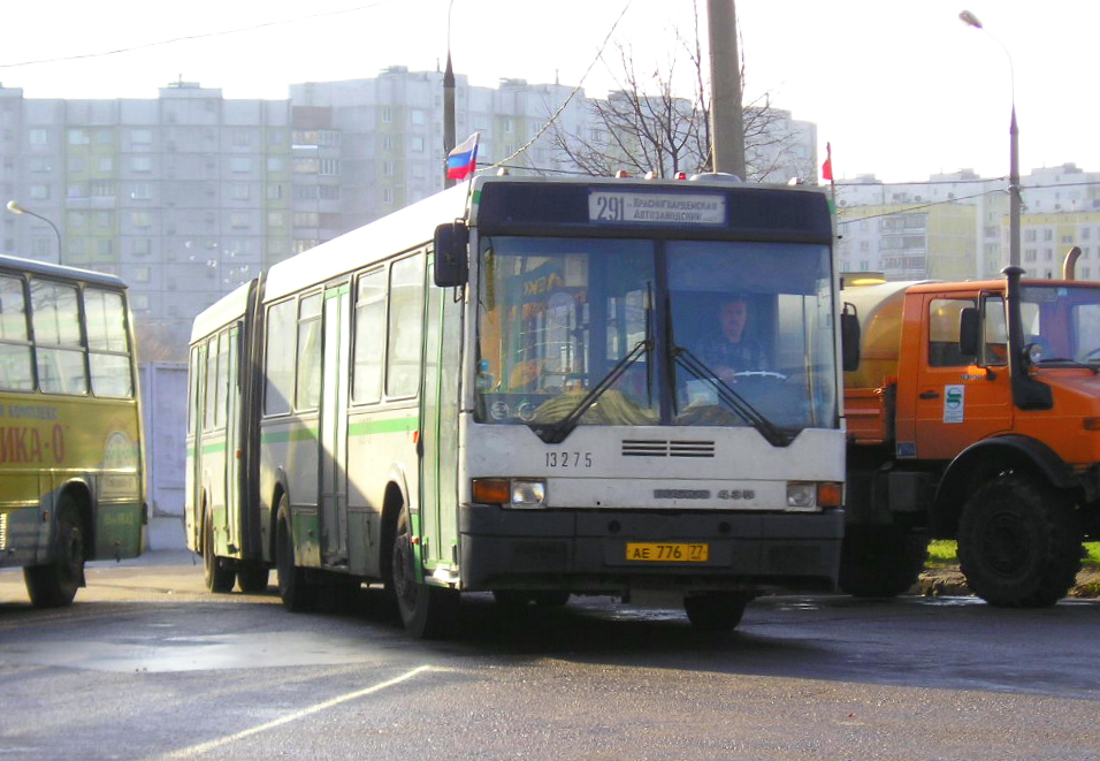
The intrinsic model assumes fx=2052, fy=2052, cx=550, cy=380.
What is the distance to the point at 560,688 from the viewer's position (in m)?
10.1

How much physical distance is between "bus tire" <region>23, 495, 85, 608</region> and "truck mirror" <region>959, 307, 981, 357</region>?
27.1 feet

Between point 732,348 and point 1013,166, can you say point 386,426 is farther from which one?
point 1013,166

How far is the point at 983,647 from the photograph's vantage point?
12531 mm

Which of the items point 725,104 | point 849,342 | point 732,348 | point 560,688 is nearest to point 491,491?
Answer: point 732,348

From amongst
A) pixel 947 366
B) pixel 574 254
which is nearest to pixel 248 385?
pixel 947 366

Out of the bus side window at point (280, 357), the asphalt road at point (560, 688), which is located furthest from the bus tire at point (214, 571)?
the asphalt road at point (560, 688)

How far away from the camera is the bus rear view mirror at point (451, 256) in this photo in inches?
458

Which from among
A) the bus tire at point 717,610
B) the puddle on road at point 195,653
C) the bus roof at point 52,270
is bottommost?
the puddle on road at point 195,653

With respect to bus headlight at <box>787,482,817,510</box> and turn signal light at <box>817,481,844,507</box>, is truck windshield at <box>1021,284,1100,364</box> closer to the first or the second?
turn signal light at <box>817,481,844,507</box>

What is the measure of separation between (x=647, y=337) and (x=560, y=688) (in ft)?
8.14

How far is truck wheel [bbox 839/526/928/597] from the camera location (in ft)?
60.0

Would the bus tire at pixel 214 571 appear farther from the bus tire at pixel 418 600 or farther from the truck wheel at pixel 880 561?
the bus tire at pixel 418 600

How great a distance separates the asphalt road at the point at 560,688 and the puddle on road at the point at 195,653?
27mm

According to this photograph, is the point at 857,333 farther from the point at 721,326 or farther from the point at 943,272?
the point at 943,272
